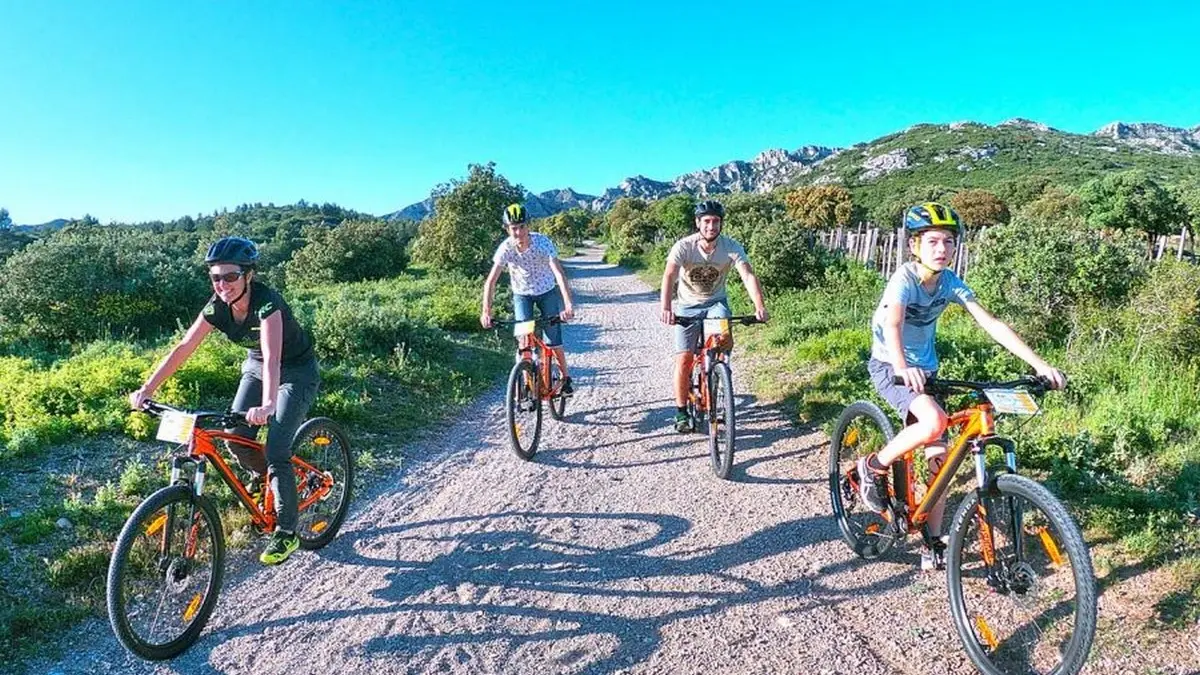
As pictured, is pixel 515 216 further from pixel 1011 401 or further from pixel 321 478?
pixel 1011 401

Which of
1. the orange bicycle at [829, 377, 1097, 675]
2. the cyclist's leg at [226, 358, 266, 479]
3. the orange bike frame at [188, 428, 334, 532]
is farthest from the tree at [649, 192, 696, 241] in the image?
the orange bicycle at [829, 377, 1097, 675]

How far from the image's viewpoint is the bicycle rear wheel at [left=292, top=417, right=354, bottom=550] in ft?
13.6

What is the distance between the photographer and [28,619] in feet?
10.7

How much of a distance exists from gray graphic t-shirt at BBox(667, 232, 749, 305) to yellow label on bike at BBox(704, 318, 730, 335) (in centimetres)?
54

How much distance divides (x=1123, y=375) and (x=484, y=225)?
20.2m

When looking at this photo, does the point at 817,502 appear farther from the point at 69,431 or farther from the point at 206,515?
the point at 69,431

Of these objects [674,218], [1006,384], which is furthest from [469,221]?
[674,218]

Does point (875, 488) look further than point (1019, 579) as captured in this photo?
Yes

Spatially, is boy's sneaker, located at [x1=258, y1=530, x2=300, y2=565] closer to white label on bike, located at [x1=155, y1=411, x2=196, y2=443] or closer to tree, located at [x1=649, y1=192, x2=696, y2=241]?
white label on bike, located at [x1=155, y1=411, x2=196, y2=443]

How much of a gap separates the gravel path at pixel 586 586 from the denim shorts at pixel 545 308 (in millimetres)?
1313

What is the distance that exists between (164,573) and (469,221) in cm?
2044

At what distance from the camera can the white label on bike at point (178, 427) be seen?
3.18 m

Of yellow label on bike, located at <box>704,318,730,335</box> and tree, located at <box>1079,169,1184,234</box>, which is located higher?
tree, located at <box>1079,169,1184,234</box>

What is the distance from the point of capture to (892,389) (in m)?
3.50
